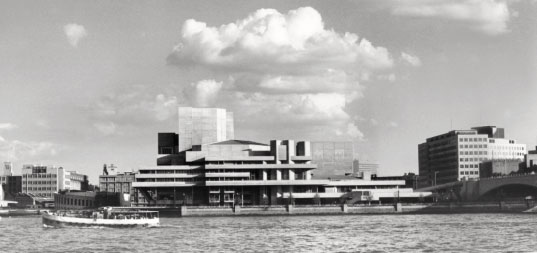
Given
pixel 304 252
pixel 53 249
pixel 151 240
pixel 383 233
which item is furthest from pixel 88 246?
pixel 383 233

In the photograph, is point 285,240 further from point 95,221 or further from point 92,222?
point 92,222

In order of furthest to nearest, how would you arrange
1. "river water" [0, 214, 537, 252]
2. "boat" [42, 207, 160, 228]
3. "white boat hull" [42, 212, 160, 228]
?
1. "boat" [42, 207, 160, 228]
2. "white boat hull" [42, 212, 160, 228]
3. "river water" [0, 214, 537, 252]

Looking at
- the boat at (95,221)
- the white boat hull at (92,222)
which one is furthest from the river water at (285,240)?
the boat at (95,221)

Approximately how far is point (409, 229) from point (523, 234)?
25775 mm

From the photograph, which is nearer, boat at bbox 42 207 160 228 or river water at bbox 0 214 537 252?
river water at bbox 0 214 537 252

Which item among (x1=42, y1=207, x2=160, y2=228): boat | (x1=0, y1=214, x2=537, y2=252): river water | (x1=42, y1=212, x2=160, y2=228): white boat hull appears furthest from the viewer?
(x1=42, y1=207, x2=160, y2=228): boat

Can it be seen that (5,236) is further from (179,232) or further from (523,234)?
(523,234)

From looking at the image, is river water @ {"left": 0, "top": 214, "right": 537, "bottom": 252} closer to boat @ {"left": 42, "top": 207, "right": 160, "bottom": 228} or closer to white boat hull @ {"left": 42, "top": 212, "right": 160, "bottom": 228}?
white boat hull @ {"left": 42, "top": 212, "right": 160, "bottom": 228}

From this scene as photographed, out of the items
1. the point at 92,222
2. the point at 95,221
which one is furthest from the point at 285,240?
the point at 92,222

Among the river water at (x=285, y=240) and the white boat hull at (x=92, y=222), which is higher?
the white boat hull at (x=92, y=222)

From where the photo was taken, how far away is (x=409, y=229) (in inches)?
6422

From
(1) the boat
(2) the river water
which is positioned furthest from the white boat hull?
(2) the river water

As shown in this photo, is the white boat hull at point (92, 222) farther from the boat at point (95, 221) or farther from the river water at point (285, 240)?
the river water at point (285, 240)

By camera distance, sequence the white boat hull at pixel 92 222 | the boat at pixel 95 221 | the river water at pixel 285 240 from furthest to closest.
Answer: the boat at pixel 95 221 → the white boat hull at pixel 92 222 → the river water at pixel 285 240
